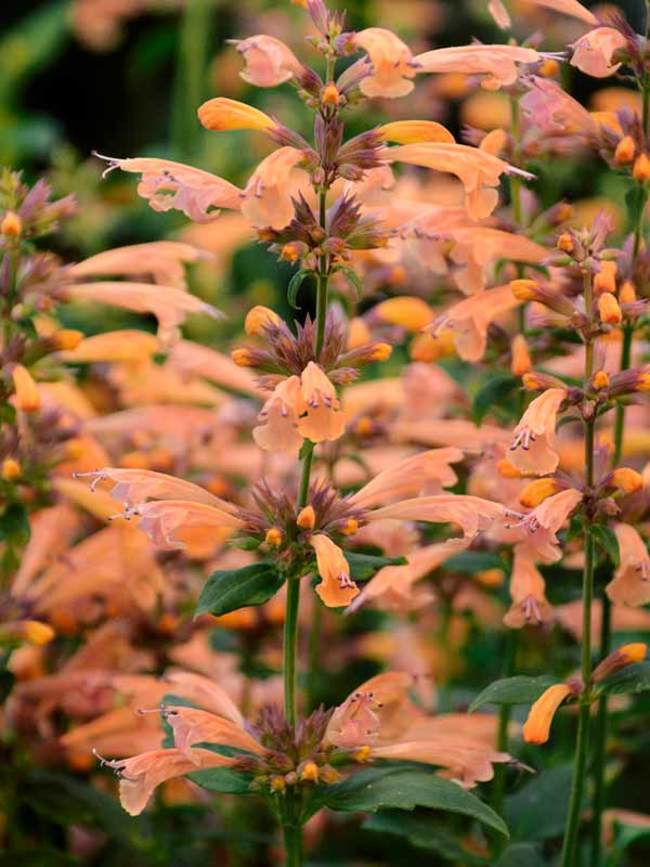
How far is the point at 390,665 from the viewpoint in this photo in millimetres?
3188

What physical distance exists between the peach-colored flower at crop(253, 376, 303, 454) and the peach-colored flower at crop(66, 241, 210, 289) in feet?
2.15

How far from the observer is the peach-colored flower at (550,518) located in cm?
178

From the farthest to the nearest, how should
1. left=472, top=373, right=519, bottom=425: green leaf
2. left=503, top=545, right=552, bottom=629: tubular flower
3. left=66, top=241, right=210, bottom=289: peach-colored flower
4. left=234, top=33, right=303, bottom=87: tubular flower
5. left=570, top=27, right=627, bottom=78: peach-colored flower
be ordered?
left=66, top=241, right=210, bottom=289: peach-colored flower < left=472, top=373, right=519, bottom=425: green leaf < left=503, top=545, right=552, bottom=629: tubular flower < left=570, top=27, right=627, bottom=78: peach-colored flower < left=234, top=33, right=303, bottom=87: tubular flower

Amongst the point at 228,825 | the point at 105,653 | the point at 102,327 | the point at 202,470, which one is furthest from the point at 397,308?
the point at 102,327

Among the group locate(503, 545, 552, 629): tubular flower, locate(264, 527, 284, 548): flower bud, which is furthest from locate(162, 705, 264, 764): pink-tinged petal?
locate(503, 545, 552, 629): tubular flower

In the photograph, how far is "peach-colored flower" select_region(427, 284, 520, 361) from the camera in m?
2.13

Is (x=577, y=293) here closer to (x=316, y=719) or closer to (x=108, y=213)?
(x=316, y=719)

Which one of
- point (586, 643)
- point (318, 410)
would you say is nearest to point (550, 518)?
point (586, 643)

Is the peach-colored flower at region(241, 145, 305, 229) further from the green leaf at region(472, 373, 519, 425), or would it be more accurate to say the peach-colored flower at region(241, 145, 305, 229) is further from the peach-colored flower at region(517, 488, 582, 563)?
the green leaf at region(472, 373, 519, 425)

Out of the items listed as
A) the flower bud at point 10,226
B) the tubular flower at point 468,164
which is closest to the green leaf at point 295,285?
the tubular flower at point 468,164

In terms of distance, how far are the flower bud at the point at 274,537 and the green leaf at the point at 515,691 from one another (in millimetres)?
313

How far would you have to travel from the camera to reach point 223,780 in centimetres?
186

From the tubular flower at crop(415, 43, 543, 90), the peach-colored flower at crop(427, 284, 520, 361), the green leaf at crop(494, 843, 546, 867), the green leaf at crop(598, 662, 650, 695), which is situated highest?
the tubular flower at crop(415, 43, 543, 90)

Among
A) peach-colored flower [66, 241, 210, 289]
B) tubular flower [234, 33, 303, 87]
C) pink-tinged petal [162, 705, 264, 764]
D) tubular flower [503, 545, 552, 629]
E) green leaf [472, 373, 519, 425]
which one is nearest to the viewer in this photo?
tubular flower [234, 33, 303, 87]
